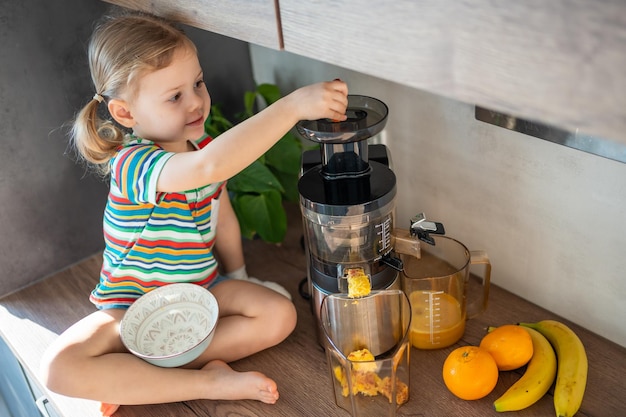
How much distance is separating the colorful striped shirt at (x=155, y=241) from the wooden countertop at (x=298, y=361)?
0.15 metres

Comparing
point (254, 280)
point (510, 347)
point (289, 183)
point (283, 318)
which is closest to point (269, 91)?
point (289, 183)

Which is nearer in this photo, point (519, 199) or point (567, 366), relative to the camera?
point (567, 366)

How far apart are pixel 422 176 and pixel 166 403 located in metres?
0.62

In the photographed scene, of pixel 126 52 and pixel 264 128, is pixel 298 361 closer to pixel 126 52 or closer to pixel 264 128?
pixel 264 128

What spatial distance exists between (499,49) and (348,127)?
39 centimetres

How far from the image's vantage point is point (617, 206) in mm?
958

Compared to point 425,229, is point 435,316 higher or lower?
lower

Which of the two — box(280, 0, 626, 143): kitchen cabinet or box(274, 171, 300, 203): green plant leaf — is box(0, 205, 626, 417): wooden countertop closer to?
box(274, 171, 300, 203): green plant leaf

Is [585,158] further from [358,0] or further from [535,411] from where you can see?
[358,0]

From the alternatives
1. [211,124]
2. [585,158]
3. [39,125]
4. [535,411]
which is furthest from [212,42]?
[535,411]

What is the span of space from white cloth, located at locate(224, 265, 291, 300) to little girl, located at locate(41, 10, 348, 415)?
7 centimetres

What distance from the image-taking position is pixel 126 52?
0.98 meters

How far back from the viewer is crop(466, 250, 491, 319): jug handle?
1029mm

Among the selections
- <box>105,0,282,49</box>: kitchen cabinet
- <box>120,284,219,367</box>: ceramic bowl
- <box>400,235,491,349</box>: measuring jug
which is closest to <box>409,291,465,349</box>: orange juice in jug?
<box>400,235,491,349</box>: measuring jug
